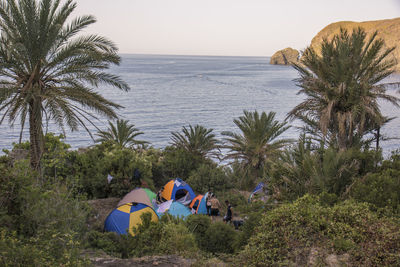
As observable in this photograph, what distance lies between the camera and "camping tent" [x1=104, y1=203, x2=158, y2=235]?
11.3m

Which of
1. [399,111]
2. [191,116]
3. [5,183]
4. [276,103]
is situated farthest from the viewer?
[276,103]

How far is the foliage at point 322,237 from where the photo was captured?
5324mm

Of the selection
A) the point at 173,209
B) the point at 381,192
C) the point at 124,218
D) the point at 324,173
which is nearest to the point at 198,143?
the point at 173,209

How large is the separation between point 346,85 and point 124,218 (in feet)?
33.1

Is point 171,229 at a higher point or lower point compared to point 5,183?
lower

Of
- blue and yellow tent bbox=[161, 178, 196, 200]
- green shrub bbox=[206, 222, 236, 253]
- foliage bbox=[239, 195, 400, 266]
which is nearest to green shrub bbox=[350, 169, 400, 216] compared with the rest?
foliage bbox=[239, 195, 400, 266]

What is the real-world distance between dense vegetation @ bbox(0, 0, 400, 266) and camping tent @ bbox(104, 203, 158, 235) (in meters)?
0.51

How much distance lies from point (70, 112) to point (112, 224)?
4033 mm

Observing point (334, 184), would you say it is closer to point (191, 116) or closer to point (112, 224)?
point (112, 224)

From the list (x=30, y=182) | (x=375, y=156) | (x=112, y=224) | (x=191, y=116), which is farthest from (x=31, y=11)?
(x=191, y=116)

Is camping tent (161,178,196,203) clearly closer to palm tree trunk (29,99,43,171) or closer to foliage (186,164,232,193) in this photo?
foliage (186,164,232,193)

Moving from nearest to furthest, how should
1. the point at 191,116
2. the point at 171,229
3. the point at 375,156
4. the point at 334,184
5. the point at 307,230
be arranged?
the point at 307,230 → the point at 171,229 → the point at 334,184 → the point at 375,156 → the point at 191,116

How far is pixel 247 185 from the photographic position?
20.5 metres

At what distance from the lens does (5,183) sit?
639 cm
